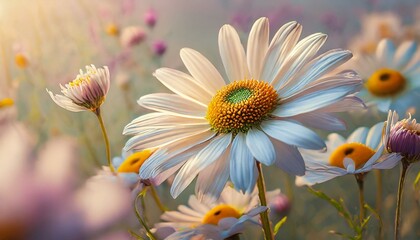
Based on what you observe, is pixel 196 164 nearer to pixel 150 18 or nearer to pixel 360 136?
pixel 360 136

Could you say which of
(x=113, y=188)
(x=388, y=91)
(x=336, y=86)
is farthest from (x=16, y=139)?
(x=388, y=91)

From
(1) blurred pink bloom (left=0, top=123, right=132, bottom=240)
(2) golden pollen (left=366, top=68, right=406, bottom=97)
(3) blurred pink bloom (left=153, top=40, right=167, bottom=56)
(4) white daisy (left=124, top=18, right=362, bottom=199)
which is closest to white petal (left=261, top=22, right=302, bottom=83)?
(4) white daisy (left=124, top=18, right=362, bottom=199)

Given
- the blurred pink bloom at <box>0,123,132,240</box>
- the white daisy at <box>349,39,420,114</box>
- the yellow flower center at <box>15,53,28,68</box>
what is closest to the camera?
the blurred pink bloom at <box>0,123,132,240</box>

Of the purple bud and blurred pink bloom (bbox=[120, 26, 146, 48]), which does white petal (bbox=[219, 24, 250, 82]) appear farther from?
blurred pink bloom (bbox=[120, 26, 146, 48])

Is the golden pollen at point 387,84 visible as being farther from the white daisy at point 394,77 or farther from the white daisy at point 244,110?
the white daisy at point 244,110

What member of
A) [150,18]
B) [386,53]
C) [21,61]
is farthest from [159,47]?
[386,53]

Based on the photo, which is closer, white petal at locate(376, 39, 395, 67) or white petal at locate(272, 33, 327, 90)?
white petal at locate(272, 33, 327, 90)
